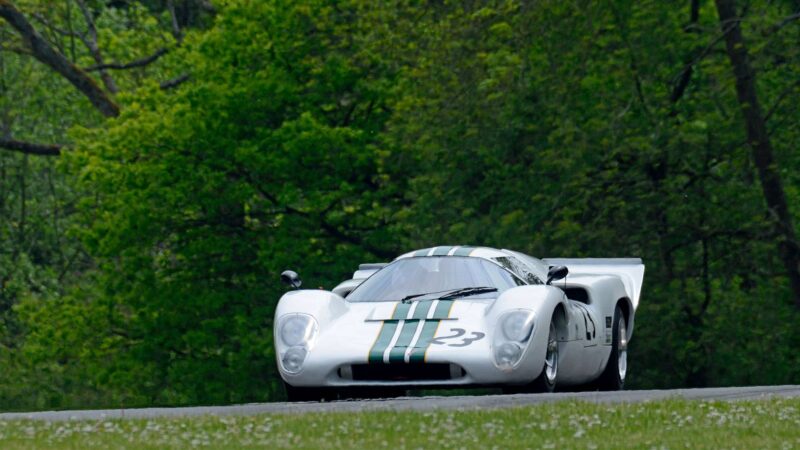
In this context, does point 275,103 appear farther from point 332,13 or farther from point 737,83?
point 737,83

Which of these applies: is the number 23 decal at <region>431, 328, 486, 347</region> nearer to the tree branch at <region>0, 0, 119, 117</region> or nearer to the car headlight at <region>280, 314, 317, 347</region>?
the car headlight at <region>280, 314, 317, 347</region>

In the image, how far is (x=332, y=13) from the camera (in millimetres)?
34625

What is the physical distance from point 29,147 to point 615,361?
27.5 meters

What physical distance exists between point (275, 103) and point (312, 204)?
2.46 metres

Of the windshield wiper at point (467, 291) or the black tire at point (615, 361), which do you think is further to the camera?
the black tire at point (615, 361)

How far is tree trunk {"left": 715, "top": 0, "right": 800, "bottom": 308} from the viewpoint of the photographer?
2700 centimetres

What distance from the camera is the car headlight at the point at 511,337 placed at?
44.6ft

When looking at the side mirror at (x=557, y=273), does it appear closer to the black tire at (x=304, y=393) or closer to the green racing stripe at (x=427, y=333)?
the green racing stripe at (x=427, y=333)

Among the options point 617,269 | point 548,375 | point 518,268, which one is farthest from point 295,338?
point 617,269

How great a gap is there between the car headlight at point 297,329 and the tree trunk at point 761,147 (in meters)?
14.2

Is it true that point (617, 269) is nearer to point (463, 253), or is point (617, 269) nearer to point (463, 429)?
point (463, 253)

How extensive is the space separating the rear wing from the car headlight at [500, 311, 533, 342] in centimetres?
366

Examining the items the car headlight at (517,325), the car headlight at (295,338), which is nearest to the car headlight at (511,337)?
the car headlight at (517,325)

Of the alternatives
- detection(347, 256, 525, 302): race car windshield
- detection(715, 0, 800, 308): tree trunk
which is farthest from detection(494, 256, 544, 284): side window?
detection(715, 0, 800, 308): tree trunk
